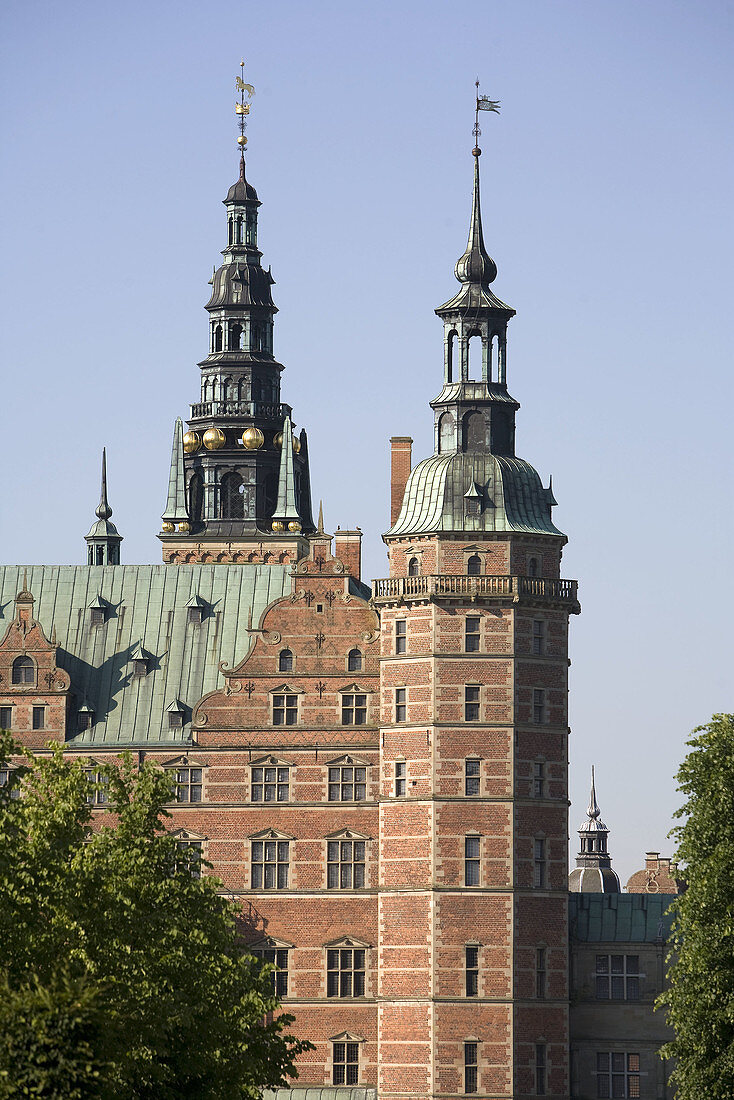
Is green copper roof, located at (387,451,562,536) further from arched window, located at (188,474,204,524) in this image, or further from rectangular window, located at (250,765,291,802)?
arched window, located at (188,474,204,524)

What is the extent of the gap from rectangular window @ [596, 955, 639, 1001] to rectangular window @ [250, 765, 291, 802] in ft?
45.8

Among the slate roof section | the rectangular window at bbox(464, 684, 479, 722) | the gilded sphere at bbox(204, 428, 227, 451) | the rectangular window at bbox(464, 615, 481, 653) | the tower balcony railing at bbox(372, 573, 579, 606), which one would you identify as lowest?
the slate roof section

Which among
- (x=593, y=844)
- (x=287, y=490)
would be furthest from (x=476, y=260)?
(x=593, y=844)

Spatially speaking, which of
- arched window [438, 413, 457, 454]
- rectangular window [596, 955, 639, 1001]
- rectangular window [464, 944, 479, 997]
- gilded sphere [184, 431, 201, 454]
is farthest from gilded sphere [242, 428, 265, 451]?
rectangular window [464, 944, 479, 997]

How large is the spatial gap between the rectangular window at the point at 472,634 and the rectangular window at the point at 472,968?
36.9 feet

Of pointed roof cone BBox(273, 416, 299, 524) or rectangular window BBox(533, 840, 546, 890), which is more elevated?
pointed roof cone BBox(273, 416, 299, 524)

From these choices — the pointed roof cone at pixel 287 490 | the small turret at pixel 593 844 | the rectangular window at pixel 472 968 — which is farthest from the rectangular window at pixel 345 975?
the small turret at pixel 593 844

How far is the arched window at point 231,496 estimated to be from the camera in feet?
472

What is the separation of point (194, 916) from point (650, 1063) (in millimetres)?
33764

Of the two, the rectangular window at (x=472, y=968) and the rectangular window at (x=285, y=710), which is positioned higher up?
the rectangular window at (x=285, y=710)

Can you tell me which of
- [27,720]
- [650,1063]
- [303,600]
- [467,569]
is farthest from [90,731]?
[650,1063]

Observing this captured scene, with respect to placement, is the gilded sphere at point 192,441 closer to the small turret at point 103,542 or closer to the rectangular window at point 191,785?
the small turret at point 103,542

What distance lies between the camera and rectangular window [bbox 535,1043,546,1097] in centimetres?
9988

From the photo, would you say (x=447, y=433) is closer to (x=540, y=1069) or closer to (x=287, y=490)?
(x=540, y=1069)
